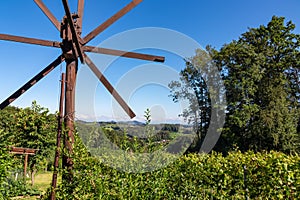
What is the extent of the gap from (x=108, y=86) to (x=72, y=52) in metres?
0.79

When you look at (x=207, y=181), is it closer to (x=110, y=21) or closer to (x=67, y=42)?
(x=67, y=42)

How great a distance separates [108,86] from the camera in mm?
4062

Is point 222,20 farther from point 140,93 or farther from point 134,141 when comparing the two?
point 134,141

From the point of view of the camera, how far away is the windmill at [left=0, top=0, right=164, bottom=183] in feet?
11.0

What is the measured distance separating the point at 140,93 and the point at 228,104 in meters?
15.6

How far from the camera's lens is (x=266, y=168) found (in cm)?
248

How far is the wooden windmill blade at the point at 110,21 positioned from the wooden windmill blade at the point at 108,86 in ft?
1.03

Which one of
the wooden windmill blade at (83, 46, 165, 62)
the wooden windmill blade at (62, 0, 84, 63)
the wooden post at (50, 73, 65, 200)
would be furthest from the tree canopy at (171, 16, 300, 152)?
the wooden post at (50, 73, 65, 200)

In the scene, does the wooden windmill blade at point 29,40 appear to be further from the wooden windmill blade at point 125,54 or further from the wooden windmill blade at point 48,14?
the wooden windmill blade at point 125,54

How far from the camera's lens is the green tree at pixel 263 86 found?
16.6 meters

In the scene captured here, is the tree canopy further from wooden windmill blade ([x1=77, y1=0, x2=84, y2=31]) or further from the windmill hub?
the windmill hub

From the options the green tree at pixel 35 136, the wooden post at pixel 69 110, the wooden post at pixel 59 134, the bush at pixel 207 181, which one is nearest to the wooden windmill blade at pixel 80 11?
the wooden post at pixel 69 110

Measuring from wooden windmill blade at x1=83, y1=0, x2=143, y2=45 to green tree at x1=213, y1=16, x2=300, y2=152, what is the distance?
563 inches

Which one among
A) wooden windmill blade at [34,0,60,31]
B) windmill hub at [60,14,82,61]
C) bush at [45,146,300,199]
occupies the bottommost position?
bush at [45,146,300,199]
